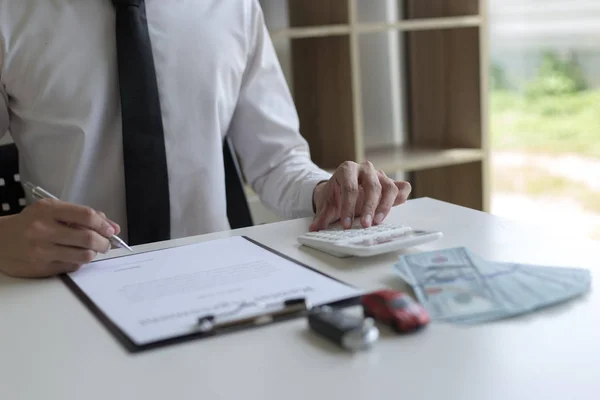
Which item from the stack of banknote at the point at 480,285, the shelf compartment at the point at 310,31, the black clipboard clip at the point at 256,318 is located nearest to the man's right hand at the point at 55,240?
the black clipboard clip at the point at 256,318

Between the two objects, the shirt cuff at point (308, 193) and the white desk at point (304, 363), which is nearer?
the white desk at point (304, 363)

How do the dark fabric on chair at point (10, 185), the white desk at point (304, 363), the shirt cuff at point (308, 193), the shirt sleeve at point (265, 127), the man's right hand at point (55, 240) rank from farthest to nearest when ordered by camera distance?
the shirt sleeve at point (265, 127)
the dark fabric on chair at point (10, 185)
the shirt cuff at point (308, 193)
the man's right hand at point (55, 240)
the white desk at point (304, 363)

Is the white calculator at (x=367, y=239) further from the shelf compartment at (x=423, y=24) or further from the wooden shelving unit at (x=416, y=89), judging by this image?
the shelf compartment at (x=423, y=24)

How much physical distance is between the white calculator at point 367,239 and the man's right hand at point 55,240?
10.2 inches

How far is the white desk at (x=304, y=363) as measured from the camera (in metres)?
0.57

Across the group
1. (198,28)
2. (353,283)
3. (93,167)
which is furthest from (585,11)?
(353,283)

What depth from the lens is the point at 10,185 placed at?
140cm

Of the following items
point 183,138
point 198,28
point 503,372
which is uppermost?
point 198,28

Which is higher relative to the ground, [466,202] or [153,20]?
[153,20]

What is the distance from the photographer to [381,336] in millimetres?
661

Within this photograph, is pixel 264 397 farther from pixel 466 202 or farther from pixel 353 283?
pixel 466 202

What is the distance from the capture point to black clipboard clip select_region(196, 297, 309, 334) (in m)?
0.69

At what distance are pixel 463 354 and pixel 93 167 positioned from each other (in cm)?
92

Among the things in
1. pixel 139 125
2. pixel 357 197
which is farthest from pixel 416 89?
pixel 357 197
